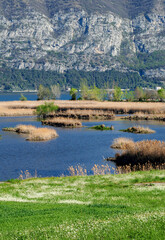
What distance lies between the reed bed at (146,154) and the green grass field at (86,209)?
9.11 metres

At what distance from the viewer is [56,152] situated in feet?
159

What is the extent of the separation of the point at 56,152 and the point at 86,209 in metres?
32.9

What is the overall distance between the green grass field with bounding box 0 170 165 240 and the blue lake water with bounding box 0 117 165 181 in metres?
11.5

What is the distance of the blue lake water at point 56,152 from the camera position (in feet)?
127

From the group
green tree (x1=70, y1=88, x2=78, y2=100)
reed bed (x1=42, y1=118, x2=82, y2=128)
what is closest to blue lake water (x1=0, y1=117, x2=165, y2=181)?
reed bed (x1=42, y1=118, x2=82, y2=128)

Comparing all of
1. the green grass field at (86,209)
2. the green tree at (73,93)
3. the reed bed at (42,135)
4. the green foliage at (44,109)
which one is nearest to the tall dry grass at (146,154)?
the green grass field at (86,209)

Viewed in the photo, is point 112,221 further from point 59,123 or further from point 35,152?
point 59,123

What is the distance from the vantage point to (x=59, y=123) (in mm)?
81125

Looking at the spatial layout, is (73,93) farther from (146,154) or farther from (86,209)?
(86,209)

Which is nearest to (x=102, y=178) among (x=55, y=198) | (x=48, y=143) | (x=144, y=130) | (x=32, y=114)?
(x=55, y=198)

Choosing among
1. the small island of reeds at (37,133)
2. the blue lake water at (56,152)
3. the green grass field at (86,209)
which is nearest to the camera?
the green grass field at (86,209)

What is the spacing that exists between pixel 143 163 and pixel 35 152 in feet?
58.3

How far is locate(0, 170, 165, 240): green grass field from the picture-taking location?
1222 cm

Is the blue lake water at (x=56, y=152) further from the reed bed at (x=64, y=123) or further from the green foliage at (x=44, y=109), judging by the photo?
the green foliage at (x=44, y=109)
